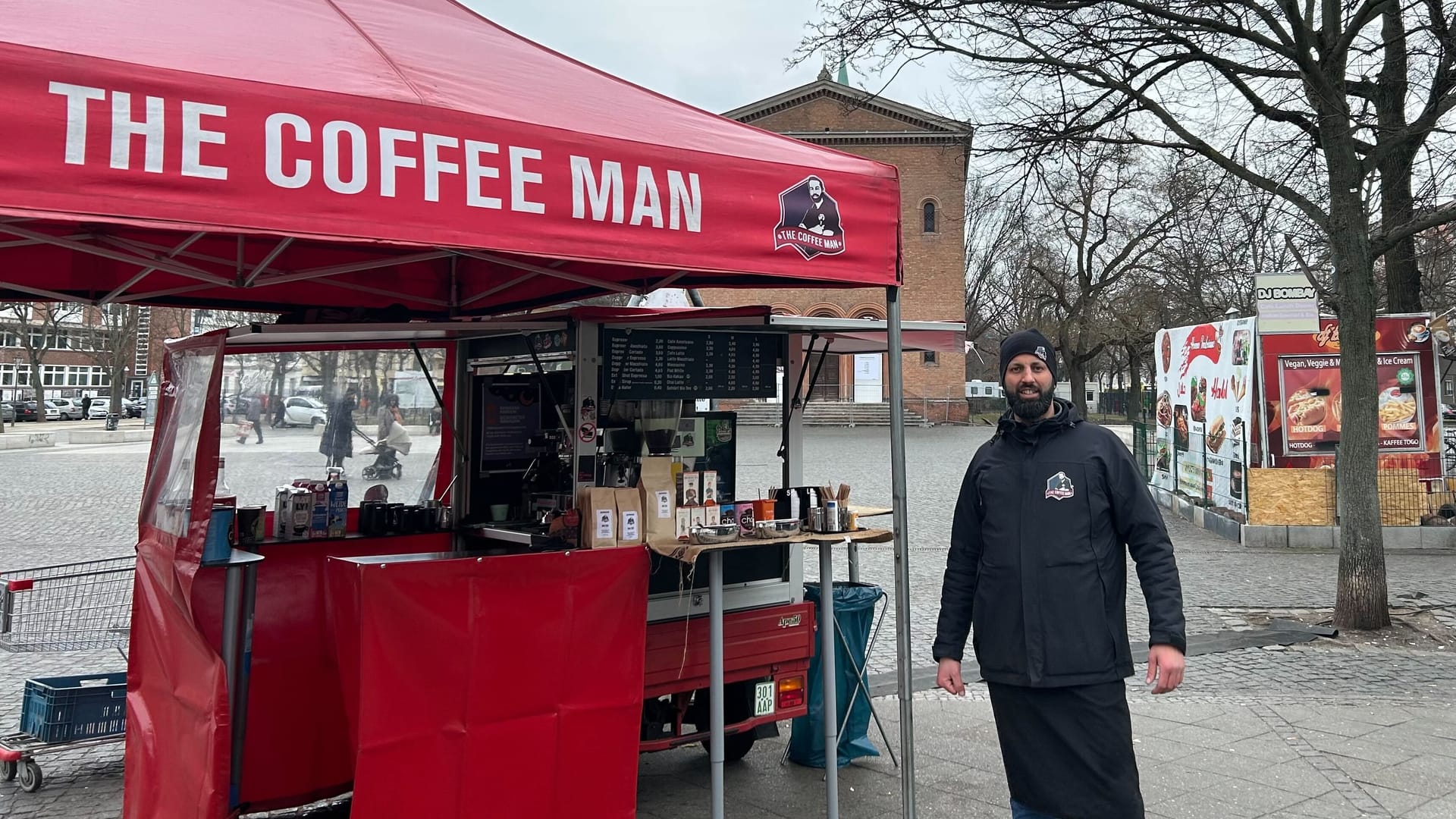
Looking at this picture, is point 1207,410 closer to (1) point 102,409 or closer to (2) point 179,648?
(2) point 179,648

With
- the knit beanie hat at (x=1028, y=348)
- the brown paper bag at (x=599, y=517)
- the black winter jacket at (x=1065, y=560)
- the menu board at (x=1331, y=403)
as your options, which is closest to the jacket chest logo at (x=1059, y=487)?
the black winter jacket at (x=1065, y=560)

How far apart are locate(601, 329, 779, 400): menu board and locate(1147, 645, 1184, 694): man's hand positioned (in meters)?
2.17

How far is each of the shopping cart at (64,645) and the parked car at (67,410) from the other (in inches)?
2507

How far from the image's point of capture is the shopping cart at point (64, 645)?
4.85 metres

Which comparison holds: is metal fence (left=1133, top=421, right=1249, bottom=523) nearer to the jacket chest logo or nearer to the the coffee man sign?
the the coffee man sign

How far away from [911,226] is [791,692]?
46368mm

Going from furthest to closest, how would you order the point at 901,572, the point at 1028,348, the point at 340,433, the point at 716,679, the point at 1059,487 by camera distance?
the point at 340,433 < the point at 716,679 < the point at 901,572 < the point at 1028,348 < the point at 1059,487

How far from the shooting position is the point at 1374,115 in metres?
9.38

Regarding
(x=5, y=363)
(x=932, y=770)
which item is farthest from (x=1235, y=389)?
(x=5, y=363)

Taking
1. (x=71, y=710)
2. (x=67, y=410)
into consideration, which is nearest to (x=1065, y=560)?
(x=71, y=710)

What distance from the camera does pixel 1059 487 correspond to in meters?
3.37

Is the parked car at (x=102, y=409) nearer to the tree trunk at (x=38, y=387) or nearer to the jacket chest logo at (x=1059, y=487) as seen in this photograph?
the tree trunk at (x=38, y=387)

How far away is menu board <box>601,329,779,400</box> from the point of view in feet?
14.7

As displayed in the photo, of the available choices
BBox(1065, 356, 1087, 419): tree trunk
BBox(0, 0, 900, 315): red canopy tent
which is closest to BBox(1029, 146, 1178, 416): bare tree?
BBox(1065, 356, 1087, 419): tree trunk
